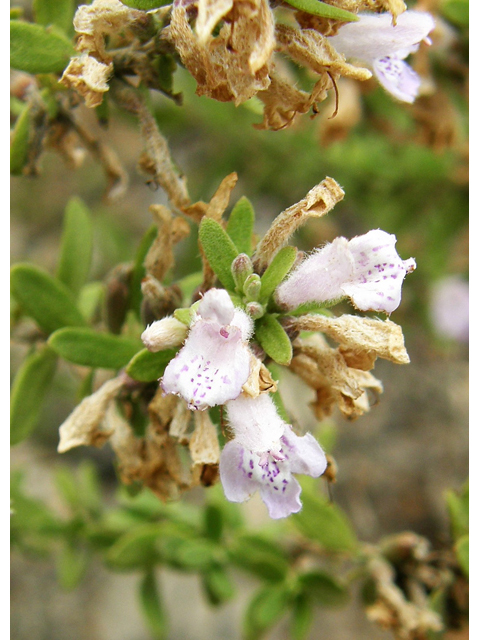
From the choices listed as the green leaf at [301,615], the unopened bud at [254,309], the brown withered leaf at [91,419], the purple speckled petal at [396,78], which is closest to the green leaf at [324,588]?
the green leaf at [301,615]

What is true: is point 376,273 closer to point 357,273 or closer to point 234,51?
point 357,273

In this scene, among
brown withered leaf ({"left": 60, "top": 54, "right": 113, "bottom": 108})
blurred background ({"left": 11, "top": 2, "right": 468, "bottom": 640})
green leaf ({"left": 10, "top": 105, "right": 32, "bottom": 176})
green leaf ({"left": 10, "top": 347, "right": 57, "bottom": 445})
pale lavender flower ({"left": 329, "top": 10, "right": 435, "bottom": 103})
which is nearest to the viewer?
brown withered leaf ({"left": 60, "top": 54, "right": 113, "bottom": 108})

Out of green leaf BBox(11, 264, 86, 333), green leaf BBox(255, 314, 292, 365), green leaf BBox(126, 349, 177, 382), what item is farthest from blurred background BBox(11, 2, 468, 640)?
green leaf BBox(255, 314, 292, 365)

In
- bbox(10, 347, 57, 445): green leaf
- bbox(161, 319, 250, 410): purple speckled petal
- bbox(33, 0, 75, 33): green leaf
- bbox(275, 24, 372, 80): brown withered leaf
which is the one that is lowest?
bbox(10, 347, 57, 445): green leaf

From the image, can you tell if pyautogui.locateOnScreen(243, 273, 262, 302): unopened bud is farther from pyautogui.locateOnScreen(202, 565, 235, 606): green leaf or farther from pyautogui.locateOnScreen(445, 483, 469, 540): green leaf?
pyautogui.locateOnScreen(202, 565, 235, 606): green leaf

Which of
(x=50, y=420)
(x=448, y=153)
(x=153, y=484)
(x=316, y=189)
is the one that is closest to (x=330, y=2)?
(x=316, y=189)

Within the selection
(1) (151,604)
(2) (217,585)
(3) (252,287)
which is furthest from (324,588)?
(3) (252,287)

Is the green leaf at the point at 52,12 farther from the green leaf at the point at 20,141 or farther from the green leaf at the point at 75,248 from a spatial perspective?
the green leaf at the point at 75,248
